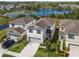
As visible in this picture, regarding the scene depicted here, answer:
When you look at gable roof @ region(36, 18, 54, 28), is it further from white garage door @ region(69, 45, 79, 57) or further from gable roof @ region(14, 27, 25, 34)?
white garage door @ region(69, 45, 79, 57)

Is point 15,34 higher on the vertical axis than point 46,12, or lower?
lower

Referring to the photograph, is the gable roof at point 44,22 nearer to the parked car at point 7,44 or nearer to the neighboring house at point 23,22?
the neighboring house at point 23,22

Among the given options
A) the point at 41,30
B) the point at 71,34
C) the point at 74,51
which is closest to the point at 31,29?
the point at 41,30

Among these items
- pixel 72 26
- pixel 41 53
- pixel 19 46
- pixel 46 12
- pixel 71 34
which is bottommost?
pixel 41 53

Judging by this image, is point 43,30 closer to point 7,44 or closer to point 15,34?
point 15,34

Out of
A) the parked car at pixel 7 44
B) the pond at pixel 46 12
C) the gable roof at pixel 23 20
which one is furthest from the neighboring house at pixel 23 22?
the parked car at pixel 7 44

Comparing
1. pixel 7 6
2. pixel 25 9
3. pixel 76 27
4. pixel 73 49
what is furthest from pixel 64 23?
pixel 7 6

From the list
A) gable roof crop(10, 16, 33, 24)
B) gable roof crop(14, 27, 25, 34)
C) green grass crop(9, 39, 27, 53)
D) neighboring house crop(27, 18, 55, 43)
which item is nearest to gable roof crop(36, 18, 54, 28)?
neighboring house crop(27, 18, 55, 43)
